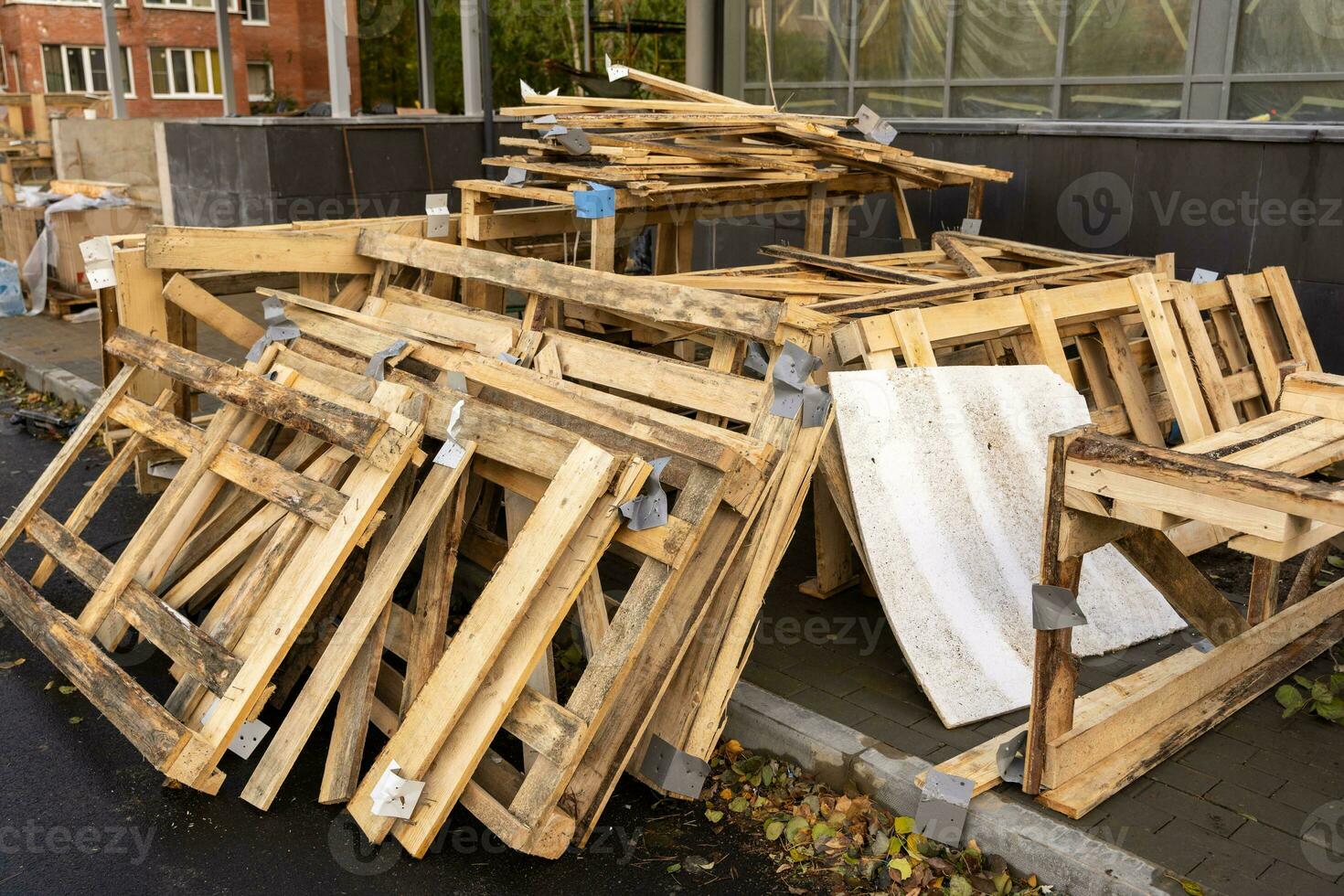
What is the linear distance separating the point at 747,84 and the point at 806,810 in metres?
9.08

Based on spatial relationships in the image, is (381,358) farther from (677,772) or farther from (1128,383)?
(1128,383)

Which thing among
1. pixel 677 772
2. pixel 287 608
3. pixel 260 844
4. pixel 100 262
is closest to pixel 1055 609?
pixel 677 772

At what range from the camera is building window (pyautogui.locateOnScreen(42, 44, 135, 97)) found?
38781 millimetres

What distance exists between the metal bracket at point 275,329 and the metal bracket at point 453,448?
1.70 meters

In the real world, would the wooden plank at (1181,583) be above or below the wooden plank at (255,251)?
below

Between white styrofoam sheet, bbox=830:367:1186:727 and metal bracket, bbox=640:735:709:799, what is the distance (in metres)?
0.93

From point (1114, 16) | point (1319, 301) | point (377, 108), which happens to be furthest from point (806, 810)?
point (377, 108)

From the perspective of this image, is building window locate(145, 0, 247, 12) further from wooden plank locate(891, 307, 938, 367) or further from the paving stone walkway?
the paving stone walkway

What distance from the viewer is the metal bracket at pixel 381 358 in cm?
511

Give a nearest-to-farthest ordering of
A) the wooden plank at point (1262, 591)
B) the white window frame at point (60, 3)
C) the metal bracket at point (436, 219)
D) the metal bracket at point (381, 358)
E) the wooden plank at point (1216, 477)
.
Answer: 1. the wooden plank at point (1216, 477)
2. the wooden plank at point (1262, 591)
3. the metal bracket at point (381, 358)
4. the metal bracket at point (436, 219)
5. the white window frame at point (60, 3)

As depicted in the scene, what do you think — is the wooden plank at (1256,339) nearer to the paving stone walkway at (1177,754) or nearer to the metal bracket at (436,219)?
the paving stone walkway at (1177,754)

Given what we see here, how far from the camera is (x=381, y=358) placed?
5.19 metres

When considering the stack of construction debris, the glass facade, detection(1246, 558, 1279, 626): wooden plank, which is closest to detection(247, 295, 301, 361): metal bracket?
the stack of construction debris

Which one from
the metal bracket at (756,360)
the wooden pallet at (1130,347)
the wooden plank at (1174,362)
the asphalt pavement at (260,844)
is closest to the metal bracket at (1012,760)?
the asphalt pavement at (260,844)
